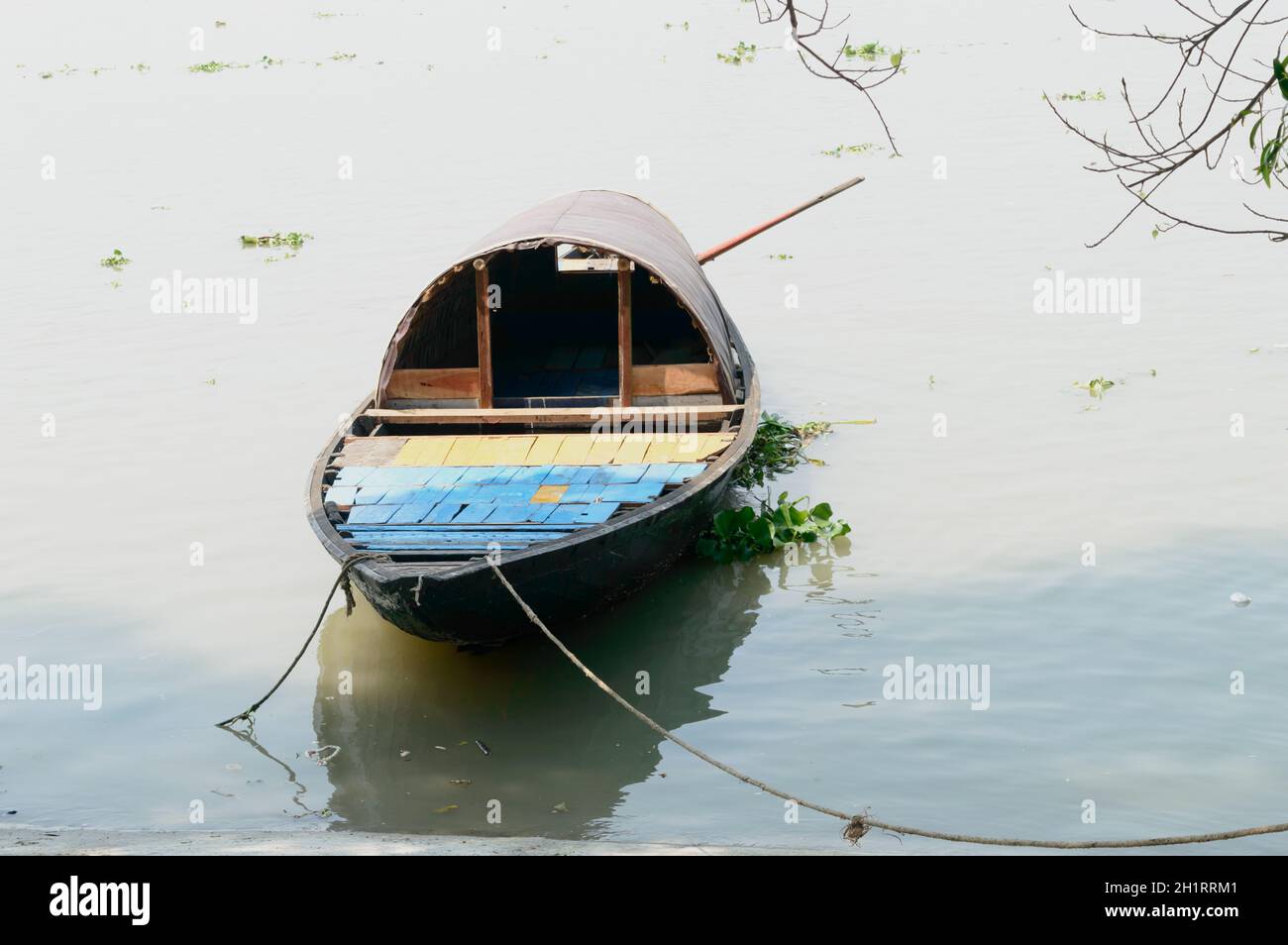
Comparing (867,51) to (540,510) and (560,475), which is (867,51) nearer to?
(560,475)

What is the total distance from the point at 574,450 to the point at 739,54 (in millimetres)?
22027

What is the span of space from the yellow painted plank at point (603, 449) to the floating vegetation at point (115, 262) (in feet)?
30.9

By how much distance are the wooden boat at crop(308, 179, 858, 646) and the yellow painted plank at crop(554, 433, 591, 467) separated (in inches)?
0.6

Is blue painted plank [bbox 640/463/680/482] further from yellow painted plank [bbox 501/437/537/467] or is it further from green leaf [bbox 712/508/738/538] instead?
green leaf [bbox 712/508/738/538]

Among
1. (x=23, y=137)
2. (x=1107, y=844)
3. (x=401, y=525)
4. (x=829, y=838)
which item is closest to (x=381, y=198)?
(x=23, y=137)

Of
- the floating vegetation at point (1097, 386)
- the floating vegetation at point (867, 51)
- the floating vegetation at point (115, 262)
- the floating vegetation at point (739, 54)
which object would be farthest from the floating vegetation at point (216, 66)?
the floating vegetation at point (1097, 386)

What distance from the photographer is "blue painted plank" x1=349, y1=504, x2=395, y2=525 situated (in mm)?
6310

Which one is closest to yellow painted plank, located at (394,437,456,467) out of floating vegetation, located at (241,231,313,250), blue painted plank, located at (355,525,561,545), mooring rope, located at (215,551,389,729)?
blue painted plank, located at (355,525,561,545)

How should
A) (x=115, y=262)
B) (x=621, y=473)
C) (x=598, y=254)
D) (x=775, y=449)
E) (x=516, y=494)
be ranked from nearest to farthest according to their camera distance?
(x=516, y=494) < (x=621, y=473) < (x=598, y=254) < (x=775, y=449) < (x=115, y=262)

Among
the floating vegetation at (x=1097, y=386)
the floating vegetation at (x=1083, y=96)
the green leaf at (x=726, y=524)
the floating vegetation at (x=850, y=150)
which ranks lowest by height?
the green leaf at (x=726, y=524)

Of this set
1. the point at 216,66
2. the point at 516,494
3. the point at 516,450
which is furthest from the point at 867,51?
the point at 516,494

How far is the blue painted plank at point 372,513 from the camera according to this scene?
20.7 feet

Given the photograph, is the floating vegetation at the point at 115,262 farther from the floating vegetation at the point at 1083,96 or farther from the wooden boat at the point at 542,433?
the floating vegetation at the point at 1083,96

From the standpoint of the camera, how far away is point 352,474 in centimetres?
698
